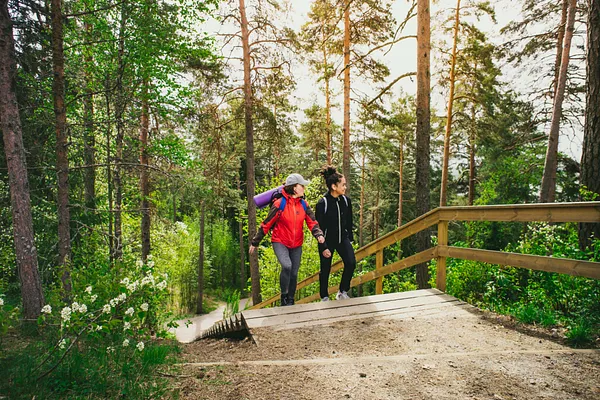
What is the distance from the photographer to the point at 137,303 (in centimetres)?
347

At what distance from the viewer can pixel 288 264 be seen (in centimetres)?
481

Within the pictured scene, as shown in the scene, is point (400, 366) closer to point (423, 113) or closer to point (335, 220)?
point (335, 220)

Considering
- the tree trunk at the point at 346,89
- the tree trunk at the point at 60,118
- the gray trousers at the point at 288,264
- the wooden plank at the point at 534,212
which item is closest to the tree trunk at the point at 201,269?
the tree trunk at the point at 346,89

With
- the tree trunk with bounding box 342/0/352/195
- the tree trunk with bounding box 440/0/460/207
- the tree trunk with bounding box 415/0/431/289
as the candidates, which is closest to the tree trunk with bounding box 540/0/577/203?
the tree trunk with bounding box 440/0/460/207

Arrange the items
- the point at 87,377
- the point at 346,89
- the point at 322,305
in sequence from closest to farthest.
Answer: the point at 87,377 < the point at 322,305 < the point at 346,89

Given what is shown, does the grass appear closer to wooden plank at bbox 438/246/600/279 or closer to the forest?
the forest

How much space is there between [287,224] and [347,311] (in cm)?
140

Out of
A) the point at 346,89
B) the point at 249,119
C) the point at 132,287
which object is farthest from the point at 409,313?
the point at 346,89

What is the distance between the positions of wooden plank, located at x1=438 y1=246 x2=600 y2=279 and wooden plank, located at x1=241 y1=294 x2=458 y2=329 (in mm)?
762

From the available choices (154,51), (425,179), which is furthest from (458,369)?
(154,51)

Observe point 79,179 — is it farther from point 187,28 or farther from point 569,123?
point 569,123

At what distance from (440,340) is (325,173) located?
8.61ft

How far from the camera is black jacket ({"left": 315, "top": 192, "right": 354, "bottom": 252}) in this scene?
4988mm

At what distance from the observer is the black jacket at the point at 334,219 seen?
499cm
